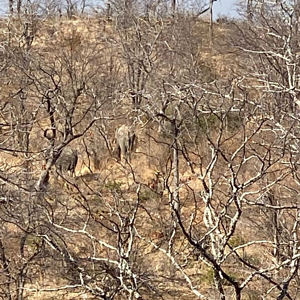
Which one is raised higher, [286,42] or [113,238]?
[286,42]

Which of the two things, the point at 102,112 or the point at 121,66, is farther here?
the point at 121,66

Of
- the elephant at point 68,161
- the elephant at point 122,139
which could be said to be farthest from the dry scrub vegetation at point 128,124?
the elephant at point 68,161

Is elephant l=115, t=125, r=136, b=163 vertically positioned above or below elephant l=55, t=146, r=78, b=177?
above

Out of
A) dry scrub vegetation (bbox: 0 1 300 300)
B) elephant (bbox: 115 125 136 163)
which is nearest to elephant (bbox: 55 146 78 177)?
dry scrub vegetation (bbox: 0 1 300 300)

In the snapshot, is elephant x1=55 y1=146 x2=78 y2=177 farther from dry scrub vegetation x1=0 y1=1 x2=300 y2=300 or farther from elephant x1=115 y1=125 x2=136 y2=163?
elephant x1=115 y1=125 x2=136 y2=163

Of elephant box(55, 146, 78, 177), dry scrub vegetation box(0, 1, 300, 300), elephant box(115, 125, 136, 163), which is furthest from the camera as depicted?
elephant box(115, 125, 136, 163)

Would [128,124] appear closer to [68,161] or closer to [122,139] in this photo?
[122,139]

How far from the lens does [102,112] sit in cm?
1196

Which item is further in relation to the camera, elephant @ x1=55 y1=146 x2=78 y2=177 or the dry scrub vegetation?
elephant @ x1=55 y1=146 x2=78 y2=177

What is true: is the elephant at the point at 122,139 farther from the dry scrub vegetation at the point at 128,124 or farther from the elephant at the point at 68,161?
the elephant at the point at 68,161

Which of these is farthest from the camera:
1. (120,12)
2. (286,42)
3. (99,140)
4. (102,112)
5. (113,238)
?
(120,12)

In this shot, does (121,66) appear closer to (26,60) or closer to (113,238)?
(26,60)

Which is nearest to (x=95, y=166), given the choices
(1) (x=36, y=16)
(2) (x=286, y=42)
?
(1) (x=36, y=16)

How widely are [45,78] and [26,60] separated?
59cm
